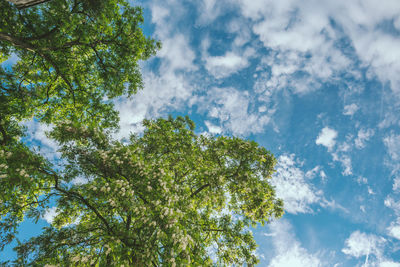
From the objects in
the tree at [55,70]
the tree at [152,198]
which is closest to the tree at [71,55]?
the tree at [55,70]

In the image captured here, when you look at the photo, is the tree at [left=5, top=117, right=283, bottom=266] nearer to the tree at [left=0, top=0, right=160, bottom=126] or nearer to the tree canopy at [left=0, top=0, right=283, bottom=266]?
the tree canopy at [left=0, top=0, right=283, bottom=266]

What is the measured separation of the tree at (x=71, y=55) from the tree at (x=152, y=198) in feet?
14.5

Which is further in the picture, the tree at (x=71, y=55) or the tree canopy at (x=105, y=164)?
the tree at (x=71, y=55)

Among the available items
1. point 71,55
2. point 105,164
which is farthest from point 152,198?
point 71,55

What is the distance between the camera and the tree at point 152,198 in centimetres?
743

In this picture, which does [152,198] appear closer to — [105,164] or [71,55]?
[105,164]

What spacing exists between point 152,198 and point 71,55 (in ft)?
37.4

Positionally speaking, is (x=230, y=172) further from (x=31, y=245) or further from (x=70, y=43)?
(x=70, y=43)

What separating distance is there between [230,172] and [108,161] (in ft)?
26.4

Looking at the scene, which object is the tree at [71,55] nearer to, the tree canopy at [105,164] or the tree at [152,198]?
the tree canopy at [105,164]

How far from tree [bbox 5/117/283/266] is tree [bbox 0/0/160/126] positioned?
4423mm

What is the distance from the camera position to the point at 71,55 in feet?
41.4

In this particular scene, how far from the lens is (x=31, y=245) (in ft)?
28.5

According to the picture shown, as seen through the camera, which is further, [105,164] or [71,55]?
[71,55]
